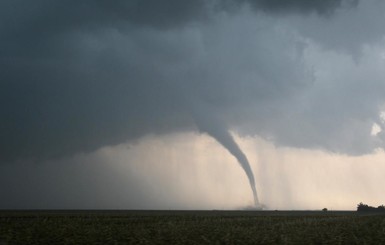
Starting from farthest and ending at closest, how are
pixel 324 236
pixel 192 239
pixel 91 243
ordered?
pixel 324 236, pixel 192 239, pixel 91 243

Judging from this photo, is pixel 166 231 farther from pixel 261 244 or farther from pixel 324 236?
pixel 324 236

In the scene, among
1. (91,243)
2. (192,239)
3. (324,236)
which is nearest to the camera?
(91,243)

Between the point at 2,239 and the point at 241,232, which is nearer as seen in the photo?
the point at 2,239

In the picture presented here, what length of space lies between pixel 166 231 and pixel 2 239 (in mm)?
14578

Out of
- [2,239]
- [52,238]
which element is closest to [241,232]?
[52,238]

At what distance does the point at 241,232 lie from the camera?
42125 mm

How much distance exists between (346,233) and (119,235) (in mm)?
22146

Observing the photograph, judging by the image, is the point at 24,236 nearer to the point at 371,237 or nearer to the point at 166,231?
the point at 166,231

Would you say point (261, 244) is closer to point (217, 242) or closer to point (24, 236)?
point (217, 242)

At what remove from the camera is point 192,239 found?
37.6m

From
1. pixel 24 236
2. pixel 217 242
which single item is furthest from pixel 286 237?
pixel 24 236

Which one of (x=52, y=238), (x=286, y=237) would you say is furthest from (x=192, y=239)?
(x=52, y=238)

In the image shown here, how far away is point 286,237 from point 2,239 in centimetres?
2431

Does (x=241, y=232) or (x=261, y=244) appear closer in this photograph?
(x=261, y=244)
